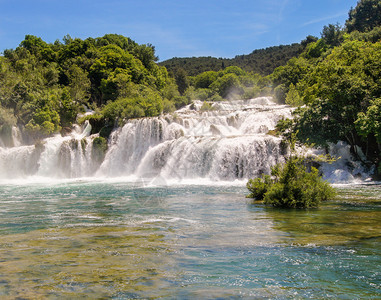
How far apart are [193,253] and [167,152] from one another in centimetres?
2349

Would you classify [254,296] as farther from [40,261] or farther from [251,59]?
[251,59]

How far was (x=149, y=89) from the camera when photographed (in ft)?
167

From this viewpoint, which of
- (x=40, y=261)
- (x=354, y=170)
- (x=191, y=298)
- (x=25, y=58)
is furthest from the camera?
Result: (x=25, y=58)

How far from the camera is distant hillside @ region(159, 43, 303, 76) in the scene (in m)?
126

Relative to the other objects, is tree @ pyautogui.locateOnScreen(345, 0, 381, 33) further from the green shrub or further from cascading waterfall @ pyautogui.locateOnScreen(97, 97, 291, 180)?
the green shrub

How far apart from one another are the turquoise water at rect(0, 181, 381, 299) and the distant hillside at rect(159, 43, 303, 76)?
100080 millimetres

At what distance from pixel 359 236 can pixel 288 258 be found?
2821 mm

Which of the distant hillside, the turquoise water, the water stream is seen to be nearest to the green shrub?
the water stream

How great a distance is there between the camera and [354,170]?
1009 inches

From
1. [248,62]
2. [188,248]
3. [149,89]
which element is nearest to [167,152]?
[149,89]

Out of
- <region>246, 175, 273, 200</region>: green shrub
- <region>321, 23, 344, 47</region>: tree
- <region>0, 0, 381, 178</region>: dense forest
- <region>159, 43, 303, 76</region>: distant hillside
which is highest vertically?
<region>159, 43, 303, 76</region>: distant hillside

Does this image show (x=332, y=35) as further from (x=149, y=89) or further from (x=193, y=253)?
(x=193, y=253)

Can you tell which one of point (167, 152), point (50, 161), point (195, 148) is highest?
point (195, 148)

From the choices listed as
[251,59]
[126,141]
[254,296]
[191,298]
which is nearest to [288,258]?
[254,296]
